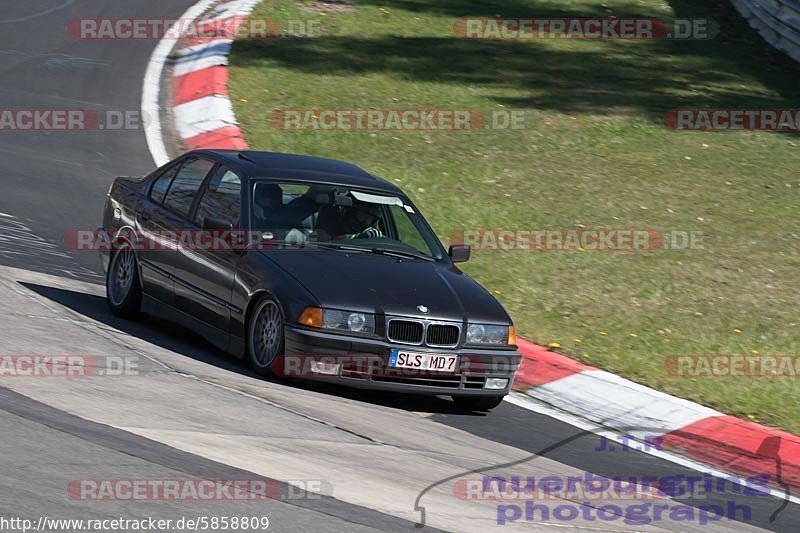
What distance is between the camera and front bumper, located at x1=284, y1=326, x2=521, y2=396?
26.1 ft

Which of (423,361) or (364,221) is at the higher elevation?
(364,221)

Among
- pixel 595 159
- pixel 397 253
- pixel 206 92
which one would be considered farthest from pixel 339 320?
pixel 206 92

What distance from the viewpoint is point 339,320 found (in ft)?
26.3

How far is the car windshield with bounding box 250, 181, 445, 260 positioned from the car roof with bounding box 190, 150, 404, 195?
81 millimetres

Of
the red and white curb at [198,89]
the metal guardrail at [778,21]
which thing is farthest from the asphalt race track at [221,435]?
the metal guardrail at [778,21]

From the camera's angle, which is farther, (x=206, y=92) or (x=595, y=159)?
(x=206, y=92)

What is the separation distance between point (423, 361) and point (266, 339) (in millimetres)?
1042

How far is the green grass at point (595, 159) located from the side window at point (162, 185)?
3.11 metres

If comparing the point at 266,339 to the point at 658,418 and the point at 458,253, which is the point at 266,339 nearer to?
the point at 458,253

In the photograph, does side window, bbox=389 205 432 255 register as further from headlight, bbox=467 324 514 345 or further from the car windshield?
headlight, bbox=467 324 514 345

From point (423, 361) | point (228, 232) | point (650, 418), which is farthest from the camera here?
point (650, 418)

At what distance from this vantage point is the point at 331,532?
546 centimetres

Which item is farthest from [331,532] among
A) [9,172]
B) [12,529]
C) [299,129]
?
[299,129]

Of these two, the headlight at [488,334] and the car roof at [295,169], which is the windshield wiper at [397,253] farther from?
the headlight at [488,334]
